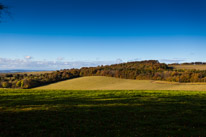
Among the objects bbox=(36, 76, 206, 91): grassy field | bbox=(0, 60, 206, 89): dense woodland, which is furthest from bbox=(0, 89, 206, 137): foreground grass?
bbox=(0, 60, 206, 89): dense woodland

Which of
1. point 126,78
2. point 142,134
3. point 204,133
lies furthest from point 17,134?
point 126,78

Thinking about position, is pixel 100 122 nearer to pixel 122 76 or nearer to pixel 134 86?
pixel 134 86

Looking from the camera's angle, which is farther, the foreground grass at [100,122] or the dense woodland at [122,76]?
the dense woodland at [122,76]

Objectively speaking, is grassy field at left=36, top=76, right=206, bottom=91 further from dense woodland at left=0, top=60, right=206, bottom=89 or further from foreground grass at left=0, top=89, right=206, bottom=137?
foreground grass at left=0, top=89, right=206, bottom=137

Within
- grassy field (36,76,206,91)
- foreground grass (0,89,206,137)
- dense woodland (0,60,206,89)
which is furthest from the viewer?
dense woodland (0,60,206,89)

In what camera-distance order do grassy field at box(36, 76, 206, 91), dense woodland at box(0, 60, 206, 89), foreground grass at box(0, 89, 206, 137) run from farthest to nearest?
dense woodland at box(0, 60, 206, 89)
grassy field at box(36, 76, 206, 91)
foreground grass at box(0, 89, 206, 137)

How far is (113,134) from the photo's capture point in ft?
33.1

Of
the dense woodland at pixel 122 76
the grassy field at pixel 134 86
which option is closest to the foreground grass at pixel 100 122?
the grassy field at pixel 134 86

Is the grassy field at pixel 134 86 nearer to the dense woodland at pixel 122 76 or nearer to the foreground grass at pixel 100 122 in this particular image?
the dense woodland at pixel 122 76

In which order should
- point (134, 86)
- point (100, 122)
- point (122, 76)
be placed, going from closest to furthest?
point (100, 122) → point (134, 86) → point (122, 76)

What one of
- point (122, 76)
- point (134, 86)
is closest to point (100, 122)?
point (134, 86)

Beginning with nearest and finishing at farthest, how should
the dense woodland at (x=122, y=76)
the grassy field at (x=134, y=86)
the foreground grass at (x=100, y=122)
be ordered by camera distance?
1. the foreground grass at (x=100, y=122)
2. the grassy field at (x=134, y=86)
3. the dense woodland at (x=122, y=76)

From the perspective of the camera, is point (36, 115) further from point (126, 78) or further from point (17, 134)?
point (126, 78)

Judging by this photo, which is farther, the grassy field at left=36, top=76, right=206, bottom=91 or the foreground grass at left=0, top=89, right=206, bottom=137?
the grassy field at left=36, top=76, right=206, bottom=91
